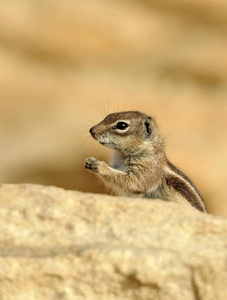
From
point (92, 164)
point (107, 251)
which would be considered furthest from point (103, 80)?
point (107, 251)

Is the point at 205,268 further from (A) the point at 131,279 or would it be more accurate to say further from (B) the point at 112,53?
(B) the point at 112,53

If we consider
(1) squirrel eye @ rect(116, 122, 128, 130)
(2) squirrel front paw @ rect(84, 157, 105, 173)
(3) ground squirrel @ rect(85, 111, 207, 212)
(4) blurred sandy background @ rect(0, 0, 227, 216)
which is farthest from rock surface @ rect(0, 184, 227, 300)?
(4) blurred sandy background @ rect(0, 0, 227, 216)

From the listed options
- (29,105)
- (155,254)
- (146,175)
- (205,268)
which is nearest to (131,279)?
(155,254)

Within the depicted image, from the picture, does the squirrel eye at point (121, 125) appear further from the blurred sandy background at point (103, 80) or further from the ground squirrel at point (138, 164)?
the blurred sandy background at point (103, 80)

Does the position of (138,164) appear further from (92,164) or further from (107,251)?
(107,251)

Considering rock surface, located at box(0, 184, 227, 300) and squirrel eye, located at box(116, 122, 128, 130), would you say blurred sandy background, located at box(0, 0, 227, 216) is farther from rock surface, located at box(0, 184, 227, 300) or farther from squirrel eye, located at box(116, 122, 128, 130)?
rock surface, located at box(0, 184, 227, 300)

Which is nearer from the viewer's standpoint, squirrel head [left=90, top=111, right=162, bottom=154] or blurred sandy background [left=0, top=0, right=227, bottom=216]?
squirrel head [left=90, top=111, right=162, bottom=154]
